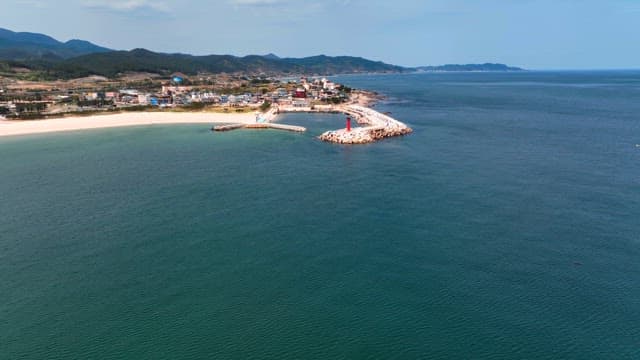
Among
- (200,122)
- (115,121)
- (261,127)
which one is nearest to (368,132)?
(261,127)

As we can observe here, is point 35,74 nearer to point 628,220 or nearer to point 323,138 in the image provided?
point 323,138

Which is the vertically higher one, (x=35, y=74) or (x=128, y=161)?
(x=35, y=74)

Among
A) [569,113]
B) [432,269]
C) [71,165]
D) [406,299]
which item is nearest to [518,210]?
[432,269]

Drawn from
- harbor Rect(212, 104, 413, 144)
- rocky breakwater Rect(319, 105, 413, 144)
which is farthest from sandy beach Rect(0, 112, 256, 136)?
rocky breakwater Rect(319, 105, 413, 144)

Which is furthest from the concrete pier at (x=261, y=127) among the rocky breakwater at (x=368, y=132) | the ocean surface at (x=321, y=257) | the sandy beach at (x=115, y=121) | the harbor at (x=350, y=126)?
the ocean surface at (x=321, y=257)

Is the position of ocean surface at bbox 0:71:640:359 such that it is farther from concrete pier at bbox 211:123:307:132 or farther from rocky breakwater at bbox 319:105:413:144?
concrete pier at bbox 211:123:307:132

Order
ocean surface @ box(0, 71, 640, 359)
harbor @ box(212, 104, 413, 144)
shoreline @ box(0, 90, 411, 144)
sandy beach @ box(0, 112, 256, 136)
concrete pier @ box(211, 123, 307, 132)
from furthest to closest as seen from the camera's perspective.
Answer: sandy beach @ box(0, 112, 256, 136) → concrete pier @ box(211, 123, 307, 132) → shoreline @ box(0, 90, 411, 144) → harbor @ box(212, 104, 413, 144) → ocean surface @ box(0, 71, 640, 359)

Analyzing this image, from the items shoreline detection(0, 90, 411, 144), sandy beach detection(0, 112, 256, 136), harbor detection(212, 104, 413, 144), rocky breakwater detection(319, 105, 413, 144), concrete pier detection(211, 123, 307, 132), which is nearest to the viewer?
rocky breakwater detection(319, 105, 413, 144)
